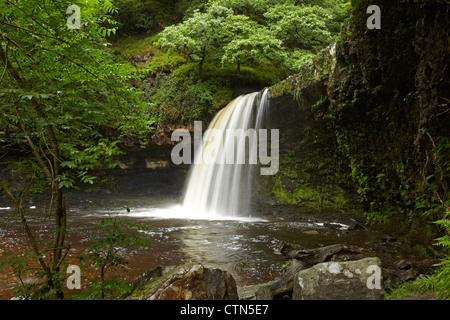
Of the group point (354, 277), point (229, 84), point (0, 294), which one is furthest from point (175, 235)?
point (229, 84)

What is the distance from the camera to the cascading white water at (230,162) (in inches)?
492

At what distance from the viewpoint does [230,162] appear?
13.3 meters

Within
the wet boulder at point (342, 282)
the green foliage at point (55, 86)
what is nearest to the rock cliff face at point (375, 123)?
the wet boulder at point (342, 282)

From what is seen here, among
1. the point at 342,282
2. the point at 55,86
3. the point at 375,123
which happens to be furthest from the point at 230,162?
the point at 55,86

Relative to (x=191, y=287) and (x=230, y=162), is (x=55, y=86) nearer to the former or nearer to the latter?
(x=191, y=287)

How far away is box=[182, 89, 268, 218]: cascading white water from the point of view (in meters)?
12.5

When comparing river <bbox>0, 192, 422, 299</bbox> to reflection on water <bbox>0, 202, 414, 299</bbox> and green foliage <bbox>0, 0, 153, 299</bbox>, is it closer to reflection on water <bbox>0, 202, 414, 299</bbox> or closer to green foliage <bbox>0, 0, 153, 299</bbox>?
reflection on water <bbox>0, 202, 414, 299</bbox>

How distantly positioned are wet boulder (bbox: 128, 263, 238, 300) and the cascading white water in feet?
29.5

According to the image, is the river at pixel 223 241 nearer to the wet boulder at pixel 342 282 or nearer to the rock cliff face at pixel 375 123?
the rock cliff face at pixel 375 123

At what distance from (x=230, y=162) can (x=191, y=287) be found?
33.7 ft

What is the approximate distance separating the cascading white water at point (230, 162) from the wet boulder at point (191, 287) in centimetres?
899

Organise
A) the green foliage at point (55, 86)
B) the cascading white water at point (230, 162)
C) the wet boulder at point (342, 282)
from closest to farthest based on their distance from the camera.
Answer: the green foliage at point (55, 86) < the wet boulder at point (342, 282) < the cascading white water at point (230, 162)

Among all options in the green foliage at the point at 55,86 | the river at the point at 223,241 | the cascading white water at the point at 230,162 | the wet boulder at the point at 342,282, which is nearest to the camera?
the green foliage at the point at 55,86

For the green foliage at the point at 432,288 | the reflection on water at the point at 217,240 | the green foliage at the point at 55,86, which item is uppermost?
the green foliage at the point at 55,86
